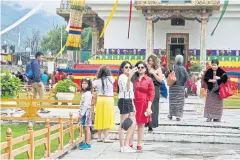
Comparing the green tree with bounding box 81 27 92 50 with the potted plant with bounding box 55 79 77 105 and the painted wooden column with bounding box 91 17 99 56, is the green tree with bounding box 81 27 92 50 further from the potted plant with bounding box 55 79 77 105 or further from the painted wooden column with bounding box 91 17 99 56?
the potted plant with bounding box 55 79 77 105

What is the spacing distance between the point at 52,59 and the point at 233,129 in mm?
27505

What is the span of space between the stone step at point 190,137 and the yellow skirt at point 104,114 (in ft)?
2.99

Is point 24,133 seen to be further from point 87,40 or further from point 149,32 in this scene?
point 87,40

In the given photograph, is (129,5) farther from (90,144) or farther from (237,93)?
(90,144)

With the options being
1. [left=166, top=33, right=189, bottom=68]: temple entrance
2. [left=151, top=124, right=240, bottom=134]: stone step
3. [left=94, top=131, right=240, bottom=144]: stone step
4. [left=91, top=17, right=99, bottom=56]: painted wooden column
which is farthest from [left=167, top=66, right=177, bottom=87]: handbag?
[left=91, top=17, right=99, bottom=56]: painted wooden column

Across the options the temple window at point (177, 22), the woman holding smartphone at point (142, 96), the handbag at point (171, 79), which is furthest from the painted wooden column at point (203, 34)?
the woman holding smartphone at point (142, 96)

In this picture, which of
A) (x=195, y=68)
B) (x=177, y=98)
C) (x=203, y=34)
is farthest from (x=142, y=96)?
(x=203, y=34)

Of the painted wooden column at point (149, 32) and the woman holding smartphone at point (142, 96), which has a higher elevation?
the painted wooden column at point (149, 32)

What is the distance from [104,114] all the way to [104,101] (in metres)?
0.26

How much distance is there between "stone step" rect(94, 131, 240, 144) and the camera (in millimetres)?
10984

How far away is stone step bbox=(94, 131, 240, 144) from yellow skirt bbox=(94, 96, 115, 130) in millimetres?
911

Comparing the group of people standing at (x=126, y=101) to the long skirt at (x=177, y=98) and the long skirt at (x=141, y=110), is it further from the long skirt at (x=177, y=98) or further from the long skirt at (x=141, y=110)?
the long skirt at (x=177, y=98)

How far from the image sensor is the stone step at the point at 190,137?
1098cm

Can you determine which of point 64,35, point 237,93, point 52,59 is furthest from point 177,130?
point 64,35
